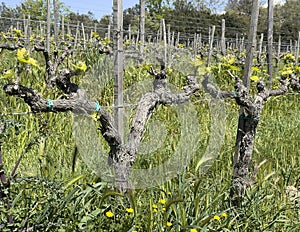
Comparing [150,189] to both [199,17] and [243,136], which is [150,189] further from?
[199,17]

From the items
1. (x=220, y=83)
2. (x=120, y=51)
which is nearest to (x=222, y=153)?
(x=120, y=51)

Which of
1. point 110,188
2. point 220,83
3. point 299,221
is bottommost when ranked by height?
point 299,221

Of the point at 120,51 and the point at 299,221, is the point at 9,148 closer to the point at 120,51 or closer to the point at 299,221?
the point at 120,51

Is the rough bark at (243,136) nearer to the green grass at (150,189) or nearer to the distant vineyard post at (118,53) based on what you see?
the green grass at (150,189)

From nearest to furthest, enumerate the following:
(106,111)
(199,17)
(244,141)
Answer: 1. (106,111)
2. (244,141)
3. (199,17)

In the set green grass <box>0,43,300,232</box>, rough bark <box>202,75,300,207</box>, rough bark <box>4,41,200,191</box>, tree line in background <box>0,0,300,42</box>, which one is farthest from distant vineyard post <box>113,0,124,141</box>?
tree line in background <box>0,0,300,42</box>

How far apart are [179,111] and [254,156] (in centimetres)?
113

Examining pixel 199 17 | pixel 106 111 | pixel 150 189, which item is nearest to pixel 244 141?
pixel 150 189

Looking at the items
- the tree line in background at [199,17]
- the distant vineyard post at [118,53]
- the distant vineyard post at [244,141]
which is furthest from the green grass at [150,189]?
the tree line in background at [199,17]

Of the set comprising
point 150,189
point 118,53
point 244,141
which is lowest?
point 150,189

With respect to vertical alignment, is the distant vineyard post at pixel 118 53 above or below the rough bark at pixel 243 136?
above

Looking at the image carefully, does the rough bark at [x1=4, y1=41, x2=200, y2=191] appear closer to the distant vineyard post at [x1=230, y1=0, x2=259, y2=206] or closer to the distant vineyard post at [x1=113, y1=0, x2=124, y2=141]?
the distant vineyard post at [x1=113, y1=0, x2=124, y2=141]

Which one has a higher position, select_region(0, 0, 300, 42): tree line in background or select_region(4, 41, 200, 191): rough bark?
select_region(0, 0, 300, 42): tree line in background

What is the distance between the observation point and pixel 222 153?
3.27 m
